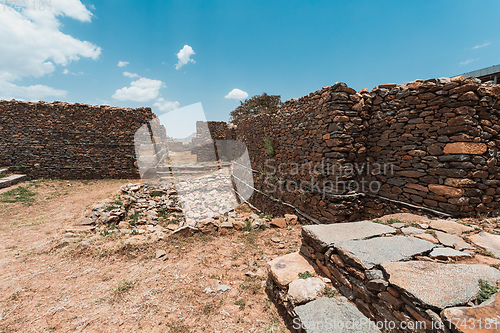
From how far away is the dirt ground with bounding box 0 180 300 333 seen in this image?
281cm

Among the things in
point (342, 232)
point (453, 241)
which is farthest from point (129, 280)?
point (453, 241)

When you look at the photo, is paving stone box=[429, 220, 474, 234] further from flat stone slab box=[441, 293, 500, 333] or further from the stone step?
the stone step

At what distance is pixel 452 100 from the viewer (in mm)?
3766

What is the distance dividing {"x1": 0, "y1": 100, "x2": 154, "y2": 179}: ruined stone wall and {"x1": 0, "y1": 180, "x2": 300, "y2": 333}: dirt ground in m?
5.73

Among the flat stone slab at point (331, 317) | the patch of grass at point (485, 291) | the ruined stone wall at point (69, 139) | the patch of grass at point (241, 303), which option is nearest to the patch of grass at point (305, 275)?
the flat stone slab at point (331, 317)

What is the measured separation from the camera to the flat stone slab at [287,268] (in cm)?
299

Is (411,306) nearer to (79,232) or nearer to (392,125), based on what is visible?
(392,125)

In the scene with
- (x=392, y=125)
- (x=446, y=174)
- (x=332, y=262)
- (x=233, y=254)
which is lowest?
(x=233, y=254)

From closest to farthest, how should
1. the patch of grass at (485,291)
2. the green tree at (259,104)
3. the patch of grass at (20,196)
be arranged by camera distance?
the patch of grass at (485,291), the patch of grass at (20,196), the green tree at (259,104)

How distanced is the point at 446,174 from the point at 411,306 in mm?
3480

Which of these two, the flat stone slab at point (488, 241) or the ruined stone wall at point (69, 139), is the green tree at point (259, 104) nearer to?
the ruined stone wall at point (69, 139)

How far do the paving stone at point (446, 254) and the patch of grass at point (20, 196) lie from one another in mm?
11474

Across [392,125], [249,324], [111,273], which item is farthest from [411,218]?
[111,273]

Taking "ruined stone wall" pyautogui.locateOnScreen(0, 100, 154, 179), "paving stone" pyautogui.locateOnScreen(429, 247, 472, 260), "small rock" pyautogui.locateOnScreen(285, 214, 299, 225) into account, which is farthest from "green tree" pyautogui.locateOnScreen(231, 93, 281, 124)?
"paving stone" pyautogui.locateOnScreen(429, 247, 472, 260)
